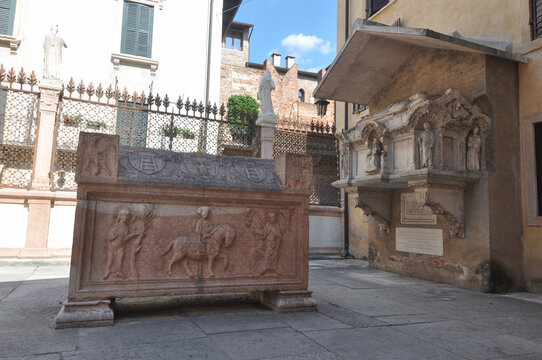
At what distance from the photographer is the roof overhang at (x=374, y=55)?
22.2 feet

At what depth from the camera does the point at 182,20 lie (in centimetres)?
1700

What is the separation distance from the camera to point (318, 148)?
1253cm

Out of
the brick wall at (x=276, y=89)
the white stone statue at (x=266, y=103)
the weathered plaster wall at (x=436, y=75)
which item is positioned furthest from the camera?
the brick wall at (x=276, y=89)

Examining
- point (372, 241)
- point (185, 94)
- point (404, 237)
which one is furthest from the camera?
point (185, 94)

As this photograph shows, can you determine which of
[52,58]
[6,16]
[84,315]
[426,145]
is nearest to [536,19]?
[426,145]

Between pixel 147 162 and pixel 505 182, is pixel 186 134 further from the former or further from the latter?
pixel 505 182

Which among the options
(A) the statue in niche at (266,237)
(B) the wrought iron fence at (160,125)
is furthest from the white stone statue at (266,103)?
(A) the statue in niche at (266,237)

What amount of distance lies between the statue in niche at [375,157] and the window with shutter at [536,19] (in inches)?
124

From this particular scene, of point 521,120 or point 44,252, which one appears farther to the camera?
point 44,252

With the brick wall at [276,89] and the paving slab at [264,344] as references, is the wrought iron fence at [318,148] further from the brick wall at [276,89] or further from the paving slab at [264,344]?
the brick wall at [276,89]

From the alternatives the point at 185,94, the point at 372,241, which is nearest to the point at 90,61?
the point at 185,94

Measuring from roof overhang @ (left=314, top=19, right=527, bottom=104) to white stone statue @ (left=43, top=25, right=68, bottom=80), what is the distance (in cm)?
650

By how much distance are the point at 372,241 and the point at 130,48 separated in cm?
1227

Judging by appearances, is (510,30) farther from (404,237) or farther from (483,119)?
(404,237)
